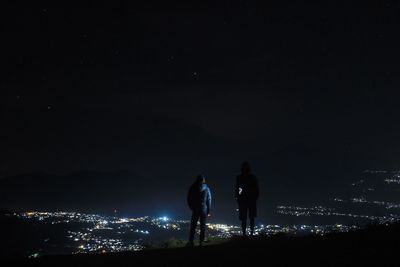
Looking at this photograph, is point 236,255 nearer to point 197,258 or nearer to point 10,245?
point 197,258

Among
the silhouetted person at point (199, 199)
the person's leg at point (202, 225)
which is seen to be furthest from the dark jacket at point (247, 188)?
the person's leg at point (202, 225)

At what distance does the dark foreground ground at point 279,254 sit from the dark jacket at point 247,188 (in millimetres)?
1978

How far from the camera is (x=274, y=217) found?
12250 cm

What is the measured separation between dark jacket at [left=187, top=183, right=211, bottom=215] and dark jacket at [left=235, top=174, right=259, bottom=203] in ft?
4.13

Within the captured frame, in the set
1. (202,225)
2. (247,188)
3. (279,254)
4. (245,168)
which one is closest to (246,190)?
(247,188)

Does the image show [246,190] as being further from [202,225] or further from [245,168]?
[202,225]

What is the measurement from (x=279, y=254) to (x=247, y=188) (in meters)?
5.14

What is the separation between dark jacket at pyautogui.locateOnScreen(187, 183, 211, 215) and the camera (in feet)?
49.6

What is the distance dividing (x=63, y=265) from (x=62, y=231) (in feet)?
235

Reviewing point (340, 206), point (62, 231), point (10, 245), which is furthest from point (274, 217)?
point (10, 245)

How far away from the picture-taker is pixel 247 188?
16000 mm

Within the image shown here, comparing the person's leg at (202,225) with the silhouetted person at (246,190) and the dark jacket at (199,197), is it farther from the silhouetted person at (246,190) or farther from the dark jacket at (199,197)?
the silhouetted person at (246,190)

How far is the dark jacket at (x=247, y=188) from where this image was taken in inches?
628

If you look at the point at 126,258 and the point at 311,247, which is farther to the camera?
the point at 126,258
